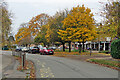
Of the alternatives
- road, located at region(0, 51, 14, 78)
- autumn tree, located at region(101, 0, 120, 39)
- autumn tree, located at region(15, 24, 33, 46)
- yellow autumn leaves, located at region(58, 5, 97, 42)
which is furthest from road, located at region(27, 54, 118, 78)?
autumn tree, located at region(15, 24, 33, 46)

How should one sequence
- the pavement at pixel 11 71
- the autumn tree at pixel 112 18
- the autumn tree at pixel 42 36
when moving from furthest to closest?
1. the autumn tree at pixel 42 36
2. the autumn tree at pixel 112 18
3. the pavement at pixel 11 71

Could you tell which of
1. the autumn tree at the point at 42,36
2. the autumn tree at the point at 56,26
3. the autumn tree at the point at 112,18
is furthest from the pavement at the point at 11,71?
the autumn tree at the point at 42,36

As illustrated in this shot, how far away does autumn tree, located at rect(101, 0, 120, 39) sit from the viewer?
599 inches

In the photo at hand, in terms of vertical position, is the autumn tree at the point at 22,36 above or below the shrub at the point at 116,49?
above

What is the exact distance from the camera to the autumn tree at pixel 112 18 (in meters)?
15.2

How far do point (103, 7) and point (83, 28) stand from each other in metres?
13.8

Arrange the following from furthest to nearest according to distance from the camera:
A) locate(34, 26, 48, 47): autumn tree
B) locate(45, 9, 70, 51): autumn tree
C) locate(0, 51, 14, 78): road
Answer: locate(34, 26, 48, 47): autumn tree < locate(45, 9, 70, 51): autumn tree < locate(0, 51, 14, 78): road

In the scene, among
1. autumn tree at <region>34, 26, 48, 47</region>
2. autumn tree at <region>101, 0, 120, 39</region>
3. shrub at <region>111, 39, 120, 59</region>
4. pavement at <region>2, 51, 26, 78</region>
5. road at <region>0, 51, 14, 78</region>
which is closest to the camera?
pavement at <region>2, 51, 26, 78</region>

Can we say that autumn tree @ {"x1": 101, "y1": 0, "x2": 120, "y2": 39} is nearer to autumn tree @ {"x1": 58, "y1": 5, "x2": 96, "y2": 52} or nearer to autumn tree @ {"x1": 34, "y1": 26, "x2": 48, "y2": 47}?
autumn tree @ {"x1": 58, "y1": 5, "x2": 96, "y2": 52}

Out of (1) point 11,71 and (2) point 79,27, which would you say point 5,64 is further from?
(2) point 79,27

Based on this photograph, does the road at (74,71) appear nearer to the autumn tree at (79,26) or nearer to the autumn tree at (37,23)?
the autumn tree at (79,26)

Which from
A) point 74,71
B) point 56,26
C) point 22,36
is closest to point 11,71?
point 74,71

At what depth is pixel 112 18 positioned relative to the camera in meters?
16.2

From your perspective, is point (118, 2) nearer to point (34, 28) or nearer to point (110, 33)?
point (110, 33)
